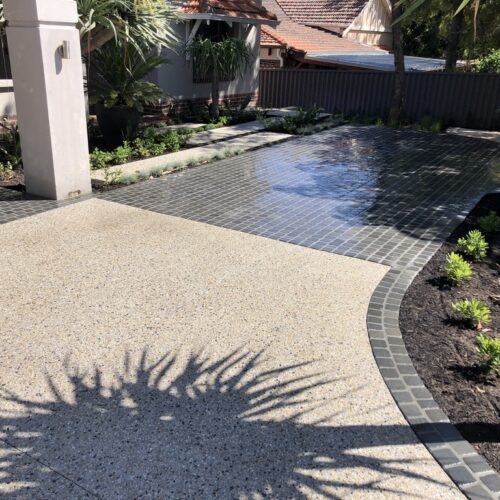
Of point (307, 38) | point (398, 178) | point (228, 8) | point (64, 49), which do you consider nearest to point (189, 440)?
point (64, 49)

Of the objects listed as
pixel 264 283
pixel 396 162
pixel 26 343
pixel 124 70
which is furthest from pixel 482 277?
pixel 124 70

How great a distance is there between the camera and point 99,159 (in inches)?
355

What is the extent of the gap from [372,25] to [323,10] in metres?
3.36

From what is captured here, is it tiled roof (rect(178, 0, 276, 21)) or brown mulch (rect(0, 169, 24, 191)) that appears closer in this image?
brown mulch (rect(0, 169, 24, 191))

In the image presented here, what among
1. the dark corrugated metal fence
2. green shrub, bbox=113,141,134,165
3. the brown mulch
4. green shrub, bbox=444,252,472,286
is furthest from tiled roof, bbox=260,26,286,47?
green shrub, bbox=444,252,472,286

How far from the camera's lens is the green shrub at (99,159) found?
354 inches

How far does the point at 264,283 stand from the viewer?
493 cm

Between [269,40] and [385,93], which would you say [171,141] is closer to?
[385,93]

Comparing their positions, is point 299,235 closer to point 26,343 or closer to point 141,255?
point 141,255

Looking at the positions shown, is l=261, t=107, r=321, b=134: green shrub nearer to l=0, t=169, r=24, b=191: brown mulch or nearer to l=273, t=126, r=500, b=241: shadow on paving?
l=273, t=126, r=500, b=241: shadow on paving

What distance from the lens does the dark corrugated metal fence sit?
49.0ft

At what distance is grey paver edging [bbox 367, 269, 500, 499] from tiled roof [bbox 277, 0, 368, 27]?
90.5 ft

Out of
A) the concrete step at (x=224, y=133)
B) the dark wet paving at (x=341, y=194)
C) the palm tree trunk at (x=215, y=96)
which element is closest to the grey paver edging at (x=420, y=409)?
the dark wet paving at (x=341, y=194)

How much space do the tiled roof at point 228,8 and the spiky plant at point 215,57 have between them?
28.0 inches
